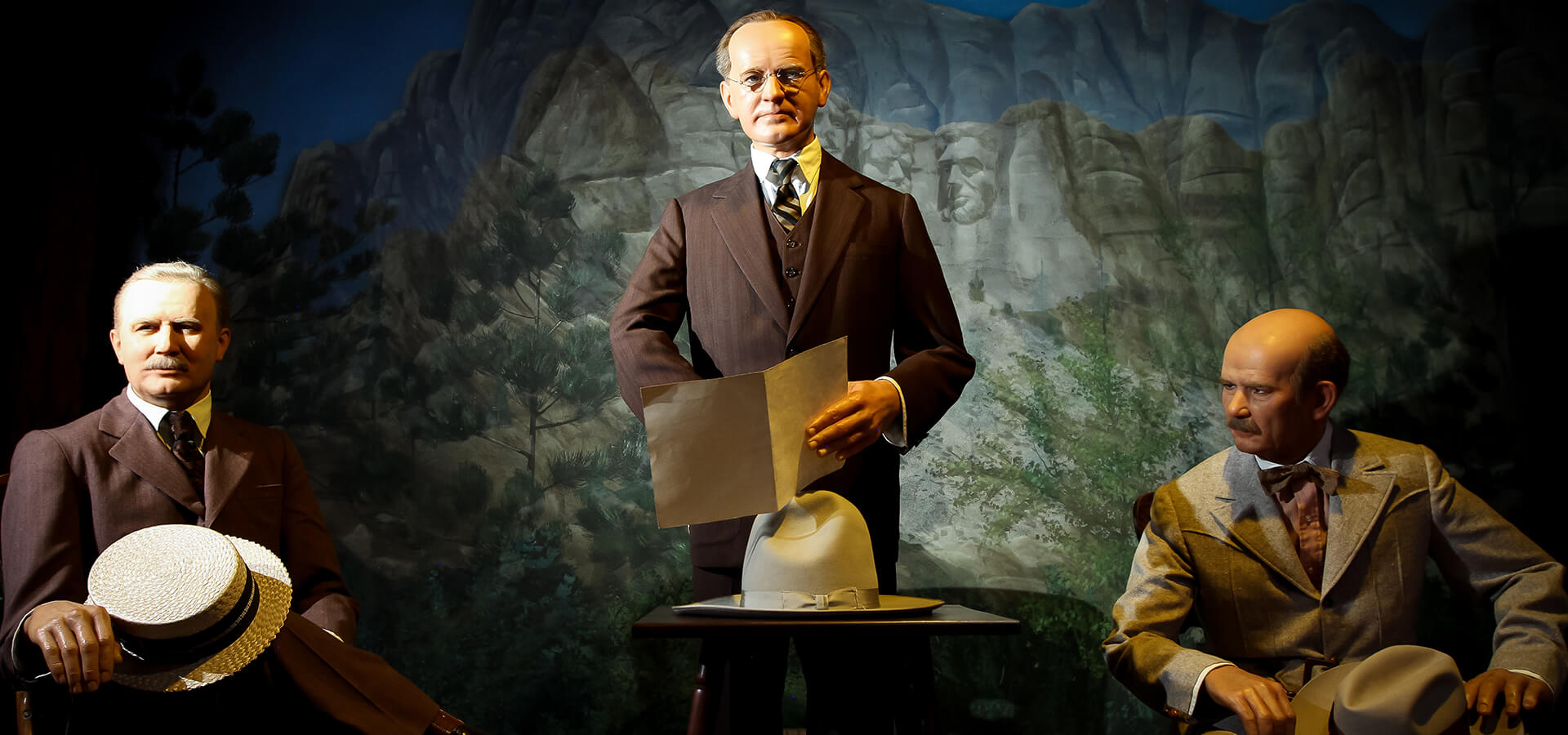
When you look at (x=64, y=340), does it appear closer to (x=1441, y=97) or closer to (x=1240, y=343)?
(x=1240, y=343)

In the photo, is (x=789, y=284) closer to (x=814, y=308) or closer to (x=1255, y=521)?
(x=814, y=308)

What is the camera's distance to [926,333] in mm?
2686

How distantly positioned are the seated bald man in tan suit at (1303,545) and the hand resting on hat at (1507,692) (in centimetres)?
16

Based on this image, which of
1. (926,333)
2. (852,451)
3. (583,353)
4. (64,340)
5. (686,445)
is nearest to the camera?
(686,445)

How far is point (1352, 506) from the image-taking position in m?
2.62

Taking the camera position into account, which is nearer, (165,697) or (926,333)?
(165,697)

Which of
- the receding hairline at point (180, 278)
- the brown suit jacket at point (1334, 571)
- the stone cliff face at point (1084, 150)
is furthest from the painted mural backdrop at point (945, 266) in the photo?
the brown suit jacket at point (1334, 571)

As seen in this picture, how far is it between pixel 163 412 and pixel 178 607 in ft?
2.45

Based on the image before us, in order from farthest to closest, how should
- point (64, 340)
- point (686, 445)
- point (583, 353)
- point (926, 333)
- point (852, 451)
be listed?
point (583, 353) < point (64, 340) < point (926, 333) < point (852, 451) < point (686, 445)

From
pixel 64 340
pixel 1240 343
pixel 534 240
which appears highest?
pixel 534 240

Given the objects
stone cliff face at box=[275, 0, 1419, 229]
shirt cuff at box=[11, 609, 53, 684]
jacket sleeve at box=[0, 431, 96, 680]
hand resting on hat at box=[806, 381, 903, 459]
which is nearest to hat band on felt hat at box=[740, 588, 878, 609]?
hand resting on hat at box=[806, 381, 903, 459]

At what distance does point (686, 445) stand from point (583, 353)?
2.23m

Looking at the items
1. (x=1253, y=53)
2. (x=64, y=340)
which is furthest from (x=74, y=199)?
(x=1253, y=53)

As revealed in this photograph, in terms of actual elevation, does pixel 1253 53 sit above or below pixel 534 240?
above
